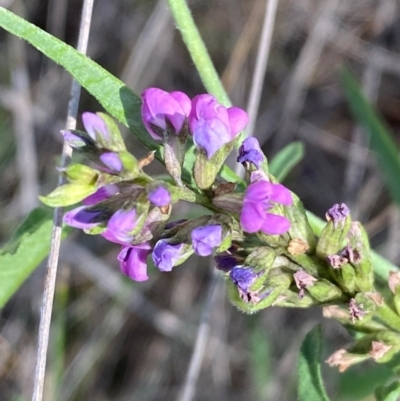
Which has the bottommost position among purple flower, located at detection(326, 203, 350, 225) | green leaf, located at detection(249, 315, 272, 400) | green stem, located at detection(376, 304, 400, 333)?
green leaf, located at detection(249, 315, 272, 400)

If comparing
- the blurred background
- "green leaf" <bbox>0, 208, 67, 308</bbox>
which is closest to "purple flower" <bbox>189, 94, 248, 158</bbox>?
"green leaf" <bbox>0, 208, 67, 308</bbox>

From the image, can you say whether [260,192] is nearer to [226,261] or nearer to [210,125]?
[210,125]

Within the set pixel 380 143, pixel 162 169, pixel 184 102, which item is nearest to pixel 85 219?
pixel 184 102

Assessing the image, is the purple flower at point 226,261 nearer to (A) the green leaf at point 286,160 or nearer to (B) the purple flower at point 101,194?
(B) the purple flower at point 101,194

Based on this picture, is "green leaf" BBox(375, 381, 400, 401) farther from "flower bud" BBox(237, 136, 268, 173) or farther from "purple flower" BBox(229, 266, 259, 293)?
"flower bud" BBox(237, 136, 268, 173)

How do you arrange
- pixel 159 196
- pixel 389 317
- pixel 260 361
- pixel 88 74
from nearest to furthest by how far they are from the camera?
pixel 159 196, pixel 88 74, pixel 389 317, pixel 260 361

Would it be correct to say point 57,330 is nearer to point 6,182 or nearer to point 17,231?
point 6,182
